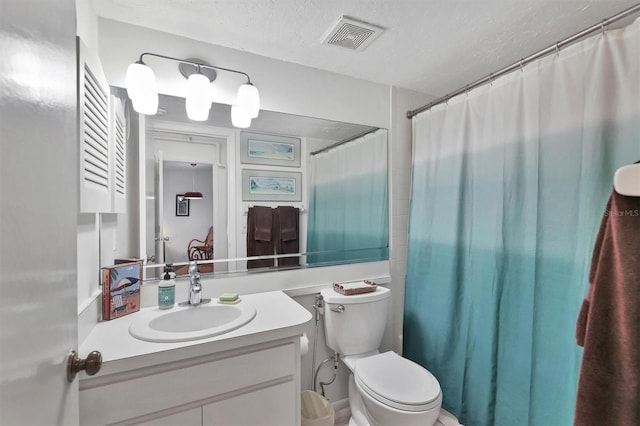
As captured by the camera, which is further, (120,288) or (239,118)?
(239,118)

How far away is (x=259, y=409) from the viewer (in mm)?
1060

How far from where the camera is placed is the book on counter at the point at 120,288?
1136 mm

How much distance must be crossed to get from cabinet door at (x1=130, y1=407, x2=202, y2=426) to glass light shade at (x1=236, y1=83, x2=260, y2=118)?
1.33 m

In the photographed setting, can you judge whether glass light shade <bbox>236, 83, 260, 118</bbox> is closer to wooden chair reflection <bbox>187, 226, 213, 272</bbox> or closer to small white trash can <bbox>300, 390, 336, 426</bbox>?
wooden chair reflection <bbox>187, 226, 213, 272</bbox>

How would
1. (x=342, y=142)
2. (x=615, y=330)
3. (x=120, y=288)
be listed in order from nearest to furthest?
(x=615, y=330) < (x=120, y=288) < (x=342, y=142)

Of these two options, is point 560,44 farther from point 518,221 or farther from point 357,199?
point 357,199

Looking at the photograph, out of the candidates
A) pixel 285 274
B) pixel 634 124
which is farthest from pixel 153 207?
pixel 634 124

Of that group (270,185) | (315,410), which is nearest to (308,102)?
(270,185)

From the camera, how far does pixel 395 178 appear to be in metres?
2.02

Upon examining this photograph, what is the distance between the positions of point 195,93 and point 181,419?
135cm

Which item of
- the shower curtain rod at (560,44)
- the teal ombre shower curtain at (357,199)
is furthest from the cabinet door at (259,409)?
the shower curtain rod at (560,44)

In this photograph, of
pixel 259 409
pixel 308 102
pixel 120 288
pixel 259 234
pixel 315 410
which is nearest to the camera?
pixel 259 409

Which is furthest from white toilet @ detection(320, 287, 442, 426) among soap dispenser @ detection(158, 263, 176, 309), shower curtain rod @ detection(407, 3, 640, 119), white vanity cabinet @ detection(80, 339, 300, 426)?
shower curtain rod @ detection(407, 3, 640, 119)

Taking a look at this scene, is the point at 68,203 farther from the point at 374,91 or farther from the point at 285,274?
the point at 374,91
